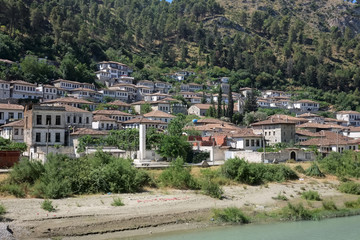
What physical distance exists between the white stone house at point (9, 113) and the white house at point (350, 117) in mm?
72345

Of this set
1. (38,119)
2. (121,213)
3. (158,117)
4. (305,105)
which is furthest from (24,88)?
(305,105)

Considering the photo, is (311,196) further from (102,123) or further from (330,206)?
(102,123)

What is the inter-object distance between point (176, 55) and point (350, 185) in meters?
103

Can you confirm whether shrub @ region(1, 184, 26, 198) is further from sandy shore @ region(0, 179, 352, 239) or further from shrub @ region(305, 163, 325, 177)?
shrub @ region(305, 163, 325, 177)

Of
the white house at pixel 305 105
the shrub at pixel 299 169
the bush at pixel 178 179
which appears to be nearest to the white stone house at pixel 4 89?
the bush at pixel 178 179

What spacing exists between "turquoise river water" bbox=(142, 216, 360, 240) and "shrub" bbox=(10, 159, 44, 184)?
36.1ft

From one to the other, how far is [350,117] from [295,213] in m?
75.1

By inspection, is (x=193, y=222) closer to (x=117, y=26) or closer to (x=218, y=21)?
(x=117, y=26)

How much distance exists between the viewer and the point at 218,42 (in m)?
136

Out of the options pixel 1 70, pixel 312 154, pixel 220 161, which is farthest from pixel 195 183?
pixel 1 70

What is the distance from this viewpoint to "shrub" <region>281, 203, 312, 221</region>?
89.6 ft

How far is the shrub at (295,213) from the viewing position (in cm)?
2731

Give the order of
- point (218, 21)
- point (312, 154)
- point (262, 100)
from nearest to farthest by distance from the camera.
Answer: point (312, 154)
point (262, 100)
point (218, 21)

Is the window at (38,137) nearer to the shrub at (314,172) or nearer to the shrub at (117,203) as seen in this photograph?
the shrub at (117,203)
